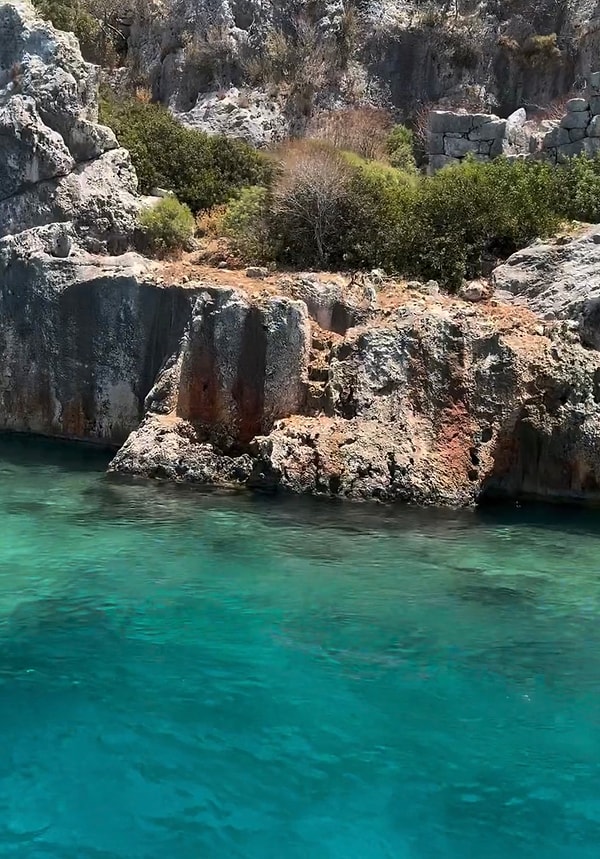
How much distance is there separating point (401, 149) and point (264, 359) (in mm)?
12874

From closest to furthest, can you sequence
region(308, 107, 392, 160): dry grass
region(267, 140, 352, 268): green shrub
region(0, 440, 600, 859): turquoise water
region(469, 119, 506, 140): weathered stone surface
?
region(0, 440, 600, 859): turquoise water
region(267, 140, 352, 268): green shrub
region(469, 119, 506, 140): weathered stone surface
region(308, 107, 392, 160): dry grass

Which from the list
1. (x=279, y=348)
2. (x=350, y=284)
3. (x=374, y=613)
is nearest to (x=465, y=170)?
(x=350, y=284)

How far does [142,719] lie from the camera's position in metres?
6.01

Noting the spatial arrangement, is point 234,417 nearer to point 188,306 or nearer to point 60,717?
point 188,306

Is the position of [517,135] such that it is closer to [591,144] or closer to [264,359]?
[591,144]

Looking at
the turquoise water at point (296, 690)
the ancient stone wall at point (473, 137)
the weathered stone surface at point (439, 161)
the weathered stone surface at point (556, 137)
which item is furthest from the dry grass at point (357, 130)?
the turquoise water at point (296, 690)

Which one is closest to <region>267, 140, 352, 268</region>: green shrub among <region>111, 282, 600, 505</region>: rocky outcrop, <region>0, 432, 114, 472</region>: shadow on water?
<region>111, 282, 600, 505</region>: rocky outcrop

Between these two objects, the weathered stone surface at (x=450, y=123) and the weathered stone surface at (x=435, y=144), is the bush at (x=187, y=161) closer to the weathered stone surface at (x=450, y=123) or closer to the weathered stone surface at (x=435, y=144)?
the weathered stone surface at (x=435, y=144)

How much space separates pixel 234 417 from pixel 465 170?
7338 mm

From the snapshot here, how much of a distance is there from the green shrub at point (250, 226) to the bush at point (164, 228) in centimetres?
96

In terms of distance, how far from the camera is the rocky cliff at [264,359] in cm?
1230

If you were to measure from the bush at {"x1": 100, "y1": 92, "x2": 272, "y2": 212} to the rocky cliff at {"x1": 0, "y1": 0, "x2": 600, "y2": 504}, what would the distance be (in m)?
2.68

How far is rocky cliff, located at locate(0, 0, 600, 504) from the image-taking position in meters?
12.3

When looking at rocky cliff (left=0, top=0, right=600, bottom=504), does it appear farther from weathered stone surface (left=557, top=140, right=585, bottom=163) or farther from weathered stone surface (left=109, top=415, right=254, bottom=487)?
weathered stone surface (left=557, top=140, right=585, bottom=163)
